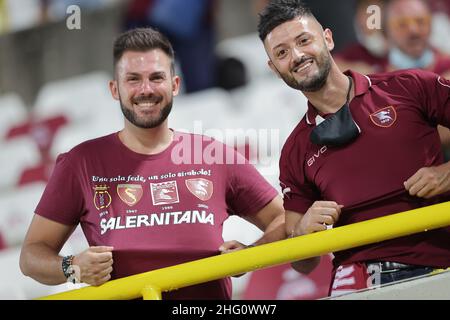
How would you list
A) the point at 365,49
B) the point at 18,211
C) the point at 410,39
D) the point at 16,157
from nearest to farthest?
the point at 410,39, the point at 365,49, the point at 18,211, the point at 16,157

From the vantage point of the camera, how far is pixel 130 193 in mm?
2898

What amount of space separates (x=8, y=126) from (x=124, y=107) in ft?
11.4

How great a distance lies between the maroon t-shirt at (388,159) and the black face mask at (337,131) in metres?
0.02

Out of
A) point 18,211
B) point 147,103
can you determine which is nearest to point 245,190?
point 147,103

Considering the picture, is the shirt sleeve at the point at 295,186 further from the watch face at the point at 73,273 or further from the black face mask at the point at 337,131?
the watch face at the point at 73,273

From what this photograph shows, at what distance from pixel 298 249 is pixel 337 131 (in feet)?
1.38

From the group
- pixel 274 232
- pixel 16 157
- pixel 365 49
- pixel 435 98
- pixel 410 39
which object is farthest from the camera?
pixel 16 157

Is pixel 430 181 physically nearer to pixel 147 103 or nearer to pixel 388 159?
pixel 388 159

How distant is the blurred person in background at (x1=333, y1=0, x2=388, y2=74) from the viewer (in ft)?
15.0

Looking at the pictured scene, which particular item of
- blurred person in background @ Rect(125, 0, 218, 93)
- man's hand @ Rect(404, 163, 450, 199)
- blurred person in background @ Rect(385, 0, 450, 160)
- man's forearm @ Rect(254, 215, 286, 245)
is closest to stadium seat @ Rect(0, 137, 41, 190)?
blurred person in background @ Rect(125, 0, 218, 93)

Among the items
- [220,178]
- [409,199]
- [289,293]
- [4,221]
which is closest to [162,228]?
[220,178]

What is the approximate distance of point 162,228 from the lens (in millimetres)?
2846

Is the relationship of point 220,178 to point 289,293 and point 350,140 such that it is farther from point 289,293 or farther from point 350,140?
→ point 289,293

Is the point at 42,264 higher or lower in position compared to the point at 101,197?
lower
